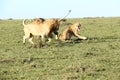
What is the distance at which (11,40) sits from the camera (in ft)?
57.9

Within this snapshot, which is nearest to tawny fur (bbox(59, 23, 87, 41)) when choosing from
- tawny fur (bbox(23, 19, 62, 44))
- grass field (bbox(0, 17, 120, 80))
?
grass field (bbox(0, 17, 120, 80))

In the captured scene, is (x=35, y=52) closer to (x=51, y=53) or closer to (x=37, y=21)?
(x=51, y=53)

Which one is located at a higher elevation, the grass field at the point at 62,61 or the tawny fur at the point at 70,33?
the tawny fur at the point at 70,33

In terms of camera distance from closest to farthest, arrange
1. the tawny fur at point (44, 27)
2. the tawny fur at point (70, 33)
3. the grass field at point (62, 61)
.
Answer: the grass field at point (62, 61), the tawny fur at point (44, 27), the tawny fur at point (70, 33)

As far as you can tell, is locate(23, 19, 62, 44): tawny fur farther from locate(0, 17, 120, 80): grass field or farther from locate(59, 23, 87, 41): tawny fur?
locate(59, 23, 87, 41): tawny fur

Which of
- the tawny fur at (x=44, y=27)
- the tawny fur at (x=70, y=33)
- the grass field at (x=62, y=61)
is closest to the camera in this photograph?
the grass field at (x=62, y=61)

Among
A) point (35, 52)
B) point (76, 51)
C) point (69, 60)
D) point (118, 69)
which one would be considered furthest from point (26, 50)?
point (118, 69)

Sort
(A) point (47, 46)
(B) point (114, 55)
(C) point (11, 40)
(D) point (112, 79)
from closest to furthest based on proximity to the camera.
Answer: (D) point (112, 79) → (B) point (114, 55) → (A) point (47, 46) → (C) point (11, 40)

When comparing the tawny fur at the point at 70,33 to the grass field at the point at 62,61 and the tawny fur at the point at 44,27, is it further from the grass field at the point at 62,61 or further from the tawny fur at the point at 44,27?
the tawny fur at the point at 44,27

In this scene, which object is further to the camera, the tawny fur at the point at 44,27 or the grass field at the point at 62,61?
the tawny fur at the point at 44,27

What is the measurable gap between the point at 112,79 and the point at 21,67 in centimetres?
263

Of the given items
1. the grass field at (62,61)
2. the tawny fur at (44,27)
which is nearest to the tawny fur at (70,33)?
the grass field at (62,61)

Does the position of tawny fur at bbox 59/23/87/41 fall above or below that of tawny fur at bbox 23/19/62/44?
below

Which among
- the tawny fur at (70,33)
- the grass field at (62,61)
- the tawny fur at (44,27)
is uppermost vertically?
the tawny fur at (44,27)
